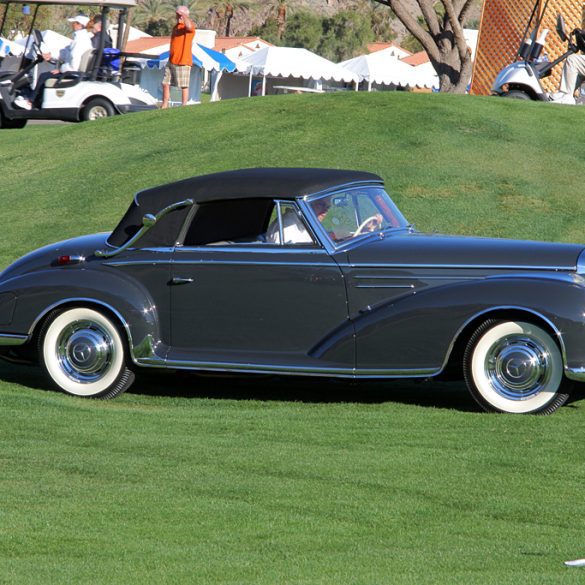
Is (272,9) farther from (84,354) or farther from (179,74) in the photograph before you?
(84,354)

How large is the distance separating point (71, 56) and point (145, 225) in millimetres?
16735

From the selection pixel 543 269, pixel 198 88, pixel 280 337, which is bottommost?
pixel 280 337

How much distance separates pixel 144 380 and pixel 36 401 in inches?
52.1

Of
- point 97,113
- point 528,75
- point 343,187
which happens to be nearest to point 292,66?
point 97,113

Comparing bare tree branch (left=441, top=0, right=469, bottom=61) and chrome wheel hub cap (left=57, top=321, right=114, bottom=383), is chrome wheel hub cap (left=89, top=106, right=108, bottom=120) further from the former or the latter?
chrome wheel hub cap (left=57, top=321, right=114, bottom=383)

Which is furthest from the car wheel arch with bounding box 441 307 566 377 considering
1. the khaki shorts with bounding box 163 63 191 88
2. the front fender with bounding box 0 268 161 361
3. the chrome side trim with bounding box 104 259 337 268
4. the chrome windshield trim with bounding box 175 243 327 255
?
the khaki shorts with bounding box 163 63 191 88

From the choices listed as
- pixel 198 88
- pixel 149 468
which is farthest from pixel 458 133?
pixel 198 88

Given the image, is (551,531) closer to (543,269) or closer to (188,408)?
(543,269)

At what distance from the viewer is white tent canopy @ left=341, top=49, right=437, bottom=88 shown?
51062 millimetres

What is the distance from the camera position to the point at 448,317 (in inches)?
297

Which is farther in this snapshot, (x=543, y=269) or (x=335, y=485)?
(x=543, y=269)

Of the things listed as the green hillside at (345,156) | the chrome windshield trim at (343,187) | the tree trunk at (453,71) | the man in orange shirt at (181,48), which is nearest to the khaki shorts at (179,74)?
the man in orange shirt at (181,48)

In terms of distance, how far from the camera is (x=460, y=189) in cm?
1631

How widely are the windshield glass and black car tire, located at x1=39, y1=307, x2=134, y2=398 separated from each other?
171 cm
